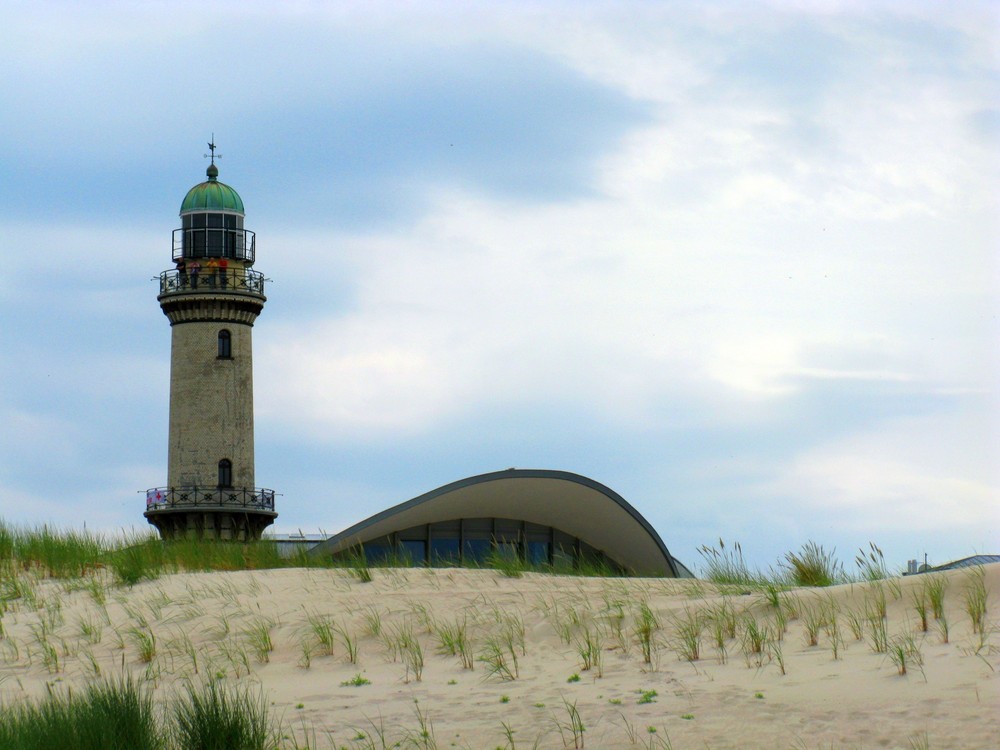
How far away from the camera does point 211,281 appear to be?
43.6 m

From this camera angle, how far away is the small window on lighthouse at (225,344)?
142 ft

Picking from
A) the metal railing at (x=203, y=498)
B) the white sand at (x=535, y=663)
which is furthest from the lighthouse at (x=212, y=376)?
the white sand at (x=535, y=663)

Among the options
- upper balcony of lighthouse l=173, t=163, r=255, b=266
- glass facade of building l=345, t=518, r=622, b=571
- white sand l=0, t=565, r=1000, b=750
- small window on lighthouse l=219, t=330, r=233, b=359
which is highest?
upper balcony of lighthouse l=173, t=163, r=255, b=266

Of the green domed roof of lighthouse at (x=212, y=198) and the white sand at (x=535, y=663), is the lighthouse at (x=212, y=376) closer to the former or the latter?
the green domed roof of lighthouse at (x=212, y=198)

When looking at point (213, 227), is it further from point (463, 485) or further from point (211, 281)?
point (463, 485)

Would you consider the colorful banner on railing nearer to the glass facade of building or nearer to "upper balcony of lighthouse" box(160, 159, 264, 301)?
"upper balcony of lighthouse" box(160, 159, 264, 301)

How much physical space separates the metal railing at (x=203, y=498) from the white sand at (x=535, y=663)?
82.7ft

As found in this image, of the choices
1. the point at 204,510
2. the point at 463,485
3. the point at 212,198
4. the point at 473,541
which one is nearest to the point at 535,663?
the point at 463,485

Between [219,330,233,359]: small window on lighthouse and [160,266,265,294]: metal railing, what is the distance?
1537 millimetres

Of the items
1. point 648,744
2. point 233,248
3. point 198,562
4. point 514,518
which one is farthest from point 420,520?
point 233,248

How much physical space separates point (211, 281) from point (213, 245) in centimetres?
170

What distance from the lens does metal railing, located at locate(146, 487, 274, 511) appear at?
137ft

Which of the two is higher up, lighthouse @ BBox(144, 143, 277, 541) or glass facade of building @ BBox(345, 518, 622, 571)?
lighthouse @ BBox(144, 143, 277, 541)

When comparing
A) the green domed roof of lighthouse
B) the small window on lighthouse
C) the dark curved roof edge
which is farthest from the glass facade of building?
the green domed roof of lighthouse
